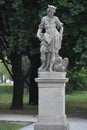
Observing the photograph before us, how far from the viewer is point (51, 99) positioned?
1678 centimetres

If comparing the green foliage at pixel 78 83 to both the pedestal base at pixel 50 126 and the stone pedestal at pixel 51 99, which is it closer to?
the stone pedestal at pixel 51 99

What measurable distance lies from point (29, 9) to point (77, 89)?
38.4 m

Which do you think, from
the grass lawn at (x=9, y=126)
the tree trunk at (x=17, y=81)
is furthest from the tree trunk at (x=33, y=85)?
the grass lawn at (x=9, y=126)

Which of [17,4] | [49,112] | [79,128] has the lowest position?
[79,128]

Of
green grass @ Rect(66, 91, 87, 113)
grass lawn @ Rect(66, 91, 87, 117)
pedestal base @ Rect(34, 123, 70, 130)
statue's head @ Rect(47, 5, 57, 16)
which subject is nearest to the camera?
pedestal base @ Rect(34, 123, 70, 130)

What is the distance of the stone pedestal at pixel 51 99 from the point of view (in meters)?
16.7

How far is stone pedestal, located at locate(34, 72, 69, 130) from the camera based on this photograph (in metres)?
16.7

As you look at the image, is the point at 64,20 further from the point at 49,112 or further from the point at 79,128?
the point at 49,112

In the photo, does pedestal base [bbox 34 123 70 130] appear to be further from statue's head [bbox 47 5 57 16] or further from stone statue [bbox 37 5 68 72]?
statue's head [bbox 47 5 57 16]

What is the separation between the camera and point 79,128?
19.3 m

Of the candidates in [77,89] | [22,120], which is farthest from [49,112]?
[77,89]

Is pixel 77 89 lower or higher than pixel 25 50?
lower

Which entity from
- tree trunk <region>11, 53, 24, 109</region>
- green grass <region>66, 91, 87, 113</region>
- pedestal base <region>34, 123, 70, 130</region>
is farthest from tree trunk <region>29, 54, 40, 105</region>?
pedestal base <region>34, 123, 70, 130</region>

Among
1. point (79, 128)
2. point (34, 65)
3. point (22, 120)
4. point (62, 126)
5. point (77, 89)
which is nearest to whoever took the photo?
point (62, 126)
